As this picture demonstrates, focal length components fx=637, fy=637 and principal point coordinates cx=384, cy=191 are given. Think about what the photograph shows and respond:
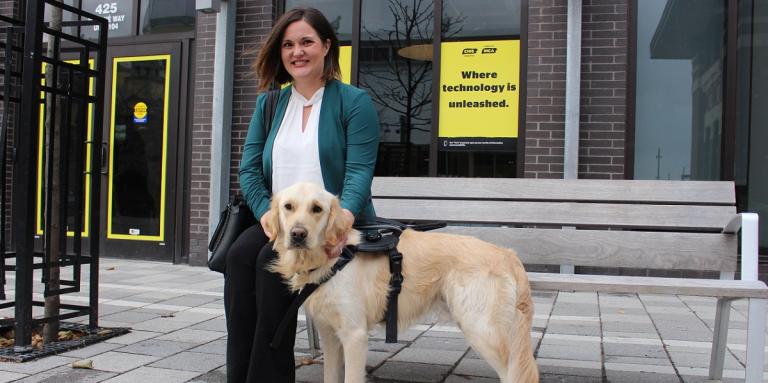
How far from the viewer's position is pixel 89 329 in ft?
13.6

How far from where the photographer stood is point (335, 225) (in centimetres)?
258

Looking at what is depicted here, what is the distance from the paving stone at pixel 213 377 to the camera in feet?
10.8

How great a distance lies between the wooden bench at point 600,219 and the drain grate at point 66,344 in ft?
6.39

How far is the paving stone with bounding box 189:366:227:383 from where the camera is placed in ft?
10.8

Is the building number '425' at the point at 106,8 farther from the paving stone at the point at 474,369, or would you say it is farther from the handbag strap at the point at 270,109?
the paving stone at the point at 474,369

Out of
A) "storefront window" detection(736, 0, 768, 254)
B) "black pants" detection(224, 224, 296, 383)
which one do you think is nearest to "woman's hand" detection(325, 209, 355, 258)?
"black pants" detection(224, 224, 296, 383)

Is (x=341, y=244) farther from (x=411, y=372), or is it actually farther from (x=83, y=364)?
(x=83, y=364)

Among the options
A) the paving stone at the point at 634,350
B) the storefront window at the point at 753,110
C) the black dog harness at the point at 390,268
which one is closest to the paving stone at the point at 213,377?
the black dog harness at the point at 390,268

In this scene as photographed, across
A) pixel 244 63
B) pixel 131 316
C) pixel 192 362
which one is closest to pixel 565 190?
pixel 192 362

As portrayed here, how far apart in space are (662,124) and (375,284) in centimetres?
524

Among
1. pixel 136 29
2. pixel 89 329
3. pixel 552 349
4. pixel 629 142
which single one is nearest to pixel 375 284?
pixel 552 349

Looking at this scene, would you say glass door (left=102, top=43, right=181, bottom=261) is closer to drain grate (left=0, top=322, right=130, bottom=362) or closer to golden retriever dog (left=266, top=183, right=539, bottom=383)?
drain grate (left=0, top=322, right=130, bottom=362)

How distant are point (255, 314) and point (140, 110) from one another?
6106 mm

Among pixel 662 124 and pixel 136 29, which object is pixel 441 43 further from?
pixel 136 29
